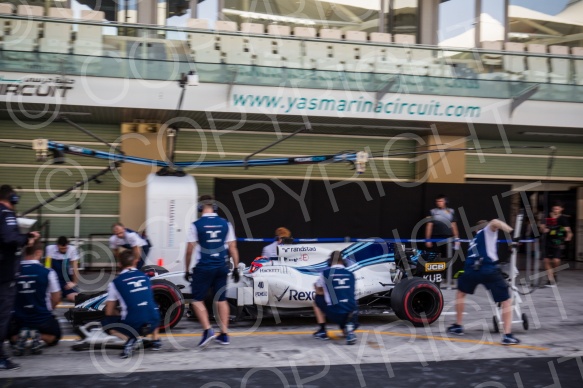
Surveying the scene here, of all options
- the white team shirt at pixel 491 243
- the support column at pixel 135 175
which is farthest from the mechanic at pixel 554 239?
the support column at pixel 135 175

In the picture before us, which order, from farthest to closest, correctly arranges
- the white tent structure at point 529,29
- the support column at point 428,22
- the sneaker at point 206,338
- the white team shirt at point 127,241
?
the white tent structure at point 529,29
the support column at point 428,22
the white team shirt at point 127,241
the sneaker at point 206,338

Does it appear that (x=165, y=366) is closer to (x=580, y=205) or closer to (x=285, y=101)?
(x=285, y=101)

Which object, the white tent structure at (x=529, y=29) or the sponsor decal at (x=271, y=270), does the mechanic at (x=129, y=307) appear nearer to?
the sponsor decal at (x=271, y=270)

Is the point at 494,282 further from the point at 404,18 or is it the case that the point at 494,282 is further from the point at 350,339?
the point at 404,18

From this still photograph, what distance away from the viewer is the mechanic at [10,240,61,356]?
25.2 feet

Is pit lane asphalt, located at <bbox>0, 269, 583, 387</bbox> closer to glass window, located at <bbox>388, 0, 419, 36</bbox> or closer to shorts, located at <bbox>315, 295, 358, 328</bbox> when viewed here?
shorts, located at <bbox>315, 295, 358, 328</bbox>

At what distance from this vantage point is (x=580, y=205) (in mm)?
20062

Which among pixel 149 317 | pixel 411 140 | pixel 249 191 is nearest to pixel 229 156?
pixel 249 191

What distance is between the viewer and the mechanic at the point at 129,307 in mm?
7594

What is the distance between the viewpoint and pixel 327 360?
25.2 feet

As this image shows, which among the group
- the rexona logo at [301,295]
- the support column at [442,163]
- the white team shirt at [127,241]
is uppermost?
the support column at [442,163]

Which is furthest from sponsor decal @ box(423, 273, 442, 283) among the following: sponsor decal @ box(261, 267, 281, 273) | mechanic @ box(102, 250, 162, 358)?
mechanic @ box(102, 250, 162, 358)

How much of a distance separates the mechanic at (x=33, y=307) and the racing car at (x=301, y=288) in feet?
2.30

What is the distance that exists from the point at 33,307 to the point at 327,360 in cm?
346
